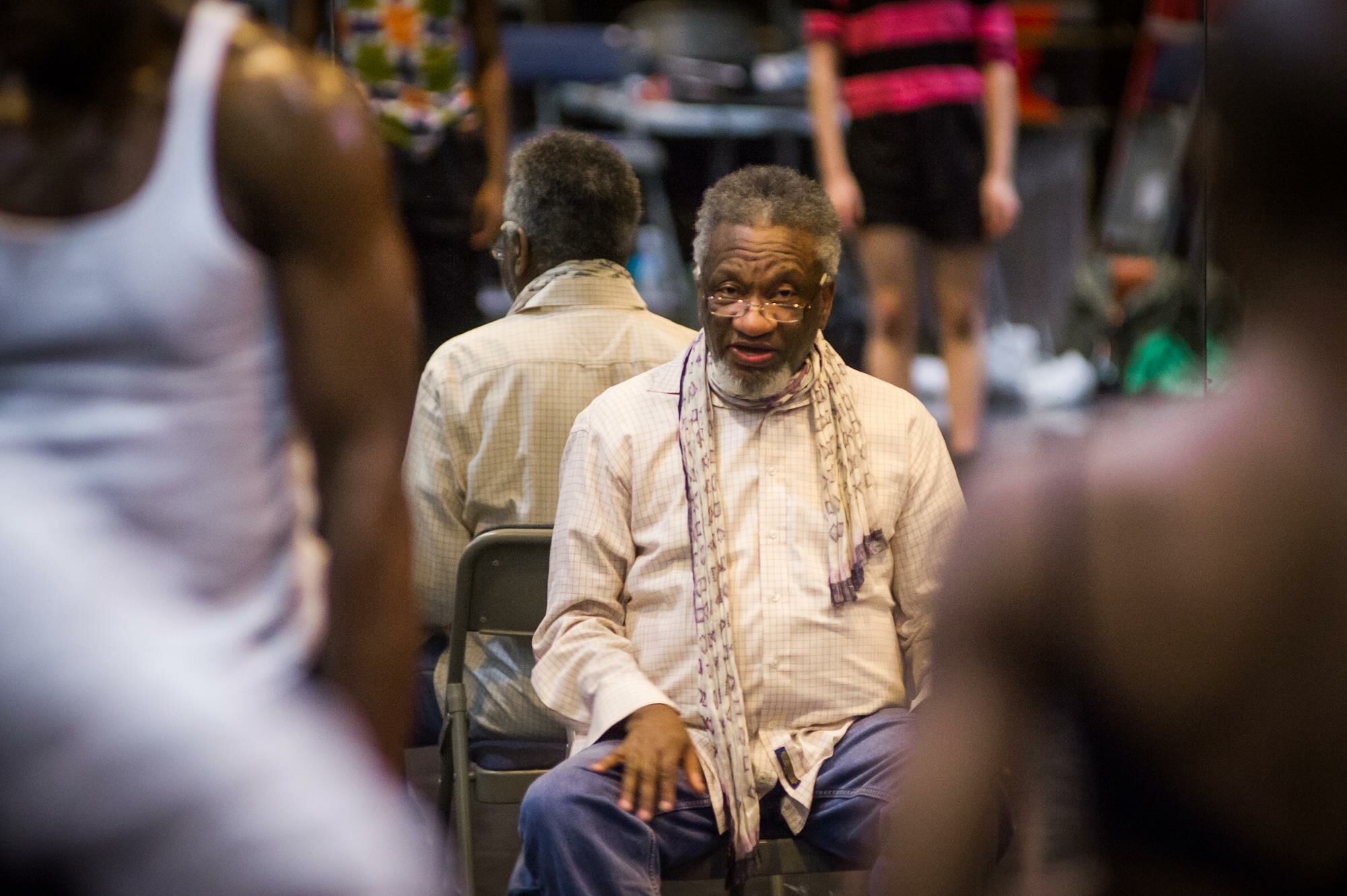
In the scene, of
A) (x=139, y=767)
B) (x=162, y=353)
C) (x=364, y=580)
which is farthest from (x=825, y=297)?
(x=139, y=767)

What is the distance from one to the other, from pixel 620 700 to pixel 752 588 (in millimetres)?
299

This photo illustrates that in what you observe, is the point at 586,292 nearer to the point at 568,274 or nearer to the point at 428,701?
the point at 568,274

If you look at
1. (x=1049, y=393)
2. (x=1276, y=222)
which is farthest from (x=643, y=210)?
(x=1276, y=222)

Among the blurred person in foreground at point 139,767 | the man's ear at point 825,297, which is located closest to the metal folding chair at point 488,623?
the man's ear at point 825,297

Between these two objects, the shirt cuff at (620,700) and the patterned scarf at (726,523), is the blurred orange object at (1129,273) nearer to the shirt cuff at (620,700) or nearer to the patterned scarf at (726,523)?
the patterned scarf at (726,523)

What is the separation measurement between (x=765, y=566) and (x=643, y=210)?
36.9 inches

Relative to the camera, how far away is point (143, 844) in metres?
0.90

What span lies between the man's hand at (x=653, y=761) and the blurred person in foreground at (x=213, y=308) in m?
1.06

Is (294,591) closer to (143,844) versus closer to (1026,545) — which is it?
(143,844)

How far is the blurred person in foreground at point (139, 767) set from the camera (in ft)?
2.94

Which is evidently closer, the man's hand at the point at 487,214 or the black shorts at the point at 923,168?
the man's hand at the point at 487,214

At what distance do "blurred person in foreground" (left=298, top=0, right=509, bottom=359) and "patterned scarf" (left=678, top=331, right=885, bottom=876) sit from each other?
615mm

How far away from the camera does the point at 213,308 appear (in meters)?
1.30

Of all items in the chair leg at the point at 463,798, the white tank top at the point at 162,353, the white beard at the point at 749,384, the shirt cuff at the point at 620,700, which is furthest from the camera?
the white beard at the point at 749,384
